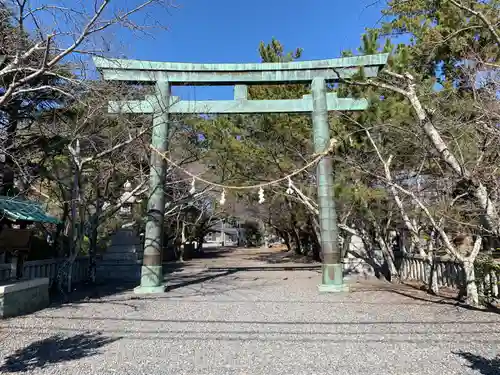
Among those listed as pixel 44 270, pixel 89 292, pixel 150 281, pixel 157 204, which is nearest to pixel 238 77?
pixel 157 204

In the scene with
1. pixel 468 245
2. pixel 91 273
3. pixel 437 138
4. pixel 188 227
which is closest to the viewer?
pixel 437 138

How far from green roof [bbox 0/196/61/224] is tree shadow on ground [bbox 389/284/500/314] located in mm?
8142

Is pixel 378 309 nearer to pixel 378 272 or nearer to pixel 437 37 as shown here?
pixel 378 272

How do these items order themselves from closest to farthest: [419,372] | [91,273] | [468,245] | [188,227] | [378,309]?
[419,372], [378,309], [468,245], [91,273], [188,227]

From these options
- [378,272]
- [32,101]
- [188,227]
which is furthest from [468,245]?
[188,227]

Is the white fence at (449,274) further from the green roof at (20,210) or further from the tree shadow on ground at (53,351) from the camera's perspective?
the green roof at (20,210)

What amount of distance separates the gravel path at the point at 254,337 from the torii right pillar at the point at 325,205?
36.4 inches

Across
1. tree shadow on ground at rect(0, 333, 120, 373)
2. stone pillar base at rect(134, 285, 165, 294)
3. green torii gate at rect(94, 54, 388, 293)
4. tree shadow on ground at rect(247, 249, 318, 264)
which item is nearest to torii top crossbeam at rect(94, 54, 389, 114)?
green torii gate at rect(94, 54, 388, 293)

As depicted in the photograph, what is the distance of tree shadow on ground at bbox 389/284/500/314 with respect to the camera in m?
6.60

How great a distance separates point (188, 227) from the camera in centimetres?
2462

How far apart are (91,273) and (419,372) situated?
10011mm

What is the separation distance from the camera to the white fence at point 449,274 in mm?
7180

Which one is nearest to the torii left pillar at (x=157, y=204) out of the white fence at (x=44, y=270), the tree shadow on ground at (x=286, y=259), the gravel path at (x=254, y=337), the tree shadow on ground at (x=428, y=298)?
the gravel path at (x=254, y=337)

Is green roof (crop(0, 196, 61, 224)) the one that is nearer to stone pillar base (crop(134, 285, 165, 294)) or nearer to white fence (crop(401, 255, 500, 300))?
stone pillar base (crop(134, 285, 165, 294))
